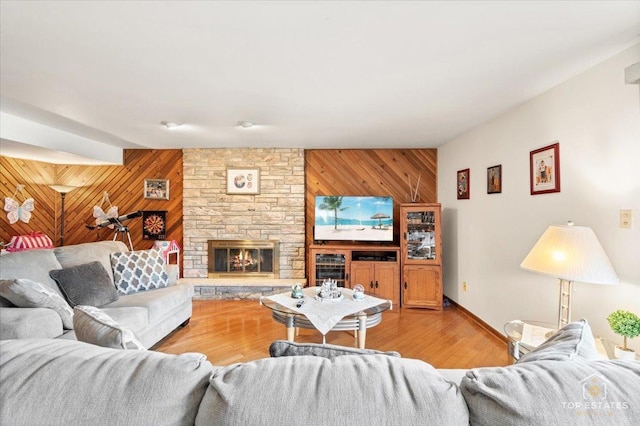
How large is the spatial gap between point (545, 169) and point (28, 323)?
3.77 m

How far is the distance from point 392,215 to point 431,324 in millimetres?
1647

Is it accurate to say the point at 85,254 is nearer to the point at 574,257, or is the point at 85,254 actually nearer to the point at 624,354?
the point at 574,257

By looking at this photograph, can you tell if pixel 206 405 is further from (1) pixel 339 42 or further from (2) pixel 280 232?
(2) pixel 280 232

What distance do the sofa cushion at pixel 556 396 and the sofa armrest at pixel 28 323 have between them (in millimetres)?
2255

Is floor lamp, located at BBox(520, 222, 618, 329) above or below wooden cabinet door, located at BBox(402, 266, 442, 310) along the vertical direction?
above

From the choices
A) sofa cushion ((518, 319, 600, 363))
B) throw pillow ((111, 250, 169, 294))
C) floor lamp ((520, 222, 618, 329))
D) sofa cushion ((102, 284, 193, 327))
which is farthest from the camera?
throw pillow ((111, 250, 169, 294))

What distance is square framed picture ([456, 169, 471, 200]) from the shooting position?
12.0 feet

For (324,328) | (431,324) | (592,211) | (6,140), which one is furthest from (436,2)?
(6,140)

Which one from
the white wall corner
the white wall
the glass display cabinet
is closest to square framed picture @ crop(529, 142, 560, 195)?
the white wall

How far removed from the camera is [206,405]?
598 mm

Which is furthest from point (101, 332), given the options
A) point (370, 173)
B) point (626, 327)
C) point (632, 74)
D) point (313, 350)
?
point (370, 173)

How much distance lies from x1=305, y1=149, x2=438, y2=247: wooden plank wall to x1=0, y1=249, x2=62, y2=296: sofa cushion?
304 cm

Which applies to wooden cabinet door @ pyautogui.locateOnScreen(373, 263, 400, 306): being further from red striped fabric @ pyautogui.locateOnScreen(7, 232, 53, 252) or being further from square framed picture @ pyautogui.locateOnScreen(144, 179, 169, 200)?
red striped fabric @ pyautogui.locateOnScreen(7, 232, 53, 252)

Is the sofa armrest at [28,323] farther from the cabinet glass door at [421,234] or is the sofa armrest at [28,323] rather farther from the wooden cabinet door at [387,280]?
the cabinet glass door at [421,234]
